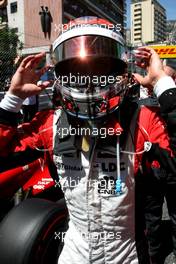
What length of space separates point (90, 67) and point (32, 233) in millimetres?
769

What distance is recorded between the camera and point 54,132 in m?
1.62

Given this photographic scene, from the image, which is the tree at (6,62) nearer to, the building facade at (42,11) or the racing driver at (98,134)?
the racing driver at (98,134)

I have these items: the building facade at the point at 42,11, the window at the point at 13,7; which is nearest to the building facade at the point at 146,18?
the building facade at the point at 42,11

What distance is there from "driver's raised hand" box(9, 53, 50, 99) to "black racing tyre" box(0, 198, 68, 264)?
21.4 inches

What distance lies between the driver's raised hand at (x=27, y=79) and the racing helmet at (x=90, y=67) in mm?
87

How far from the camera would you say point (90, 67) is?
1.61 m

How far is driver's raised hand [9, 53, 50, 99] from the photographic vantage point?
1572 millimetres

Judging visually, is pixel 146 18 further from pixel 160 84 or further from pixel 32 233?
pixel 32 233

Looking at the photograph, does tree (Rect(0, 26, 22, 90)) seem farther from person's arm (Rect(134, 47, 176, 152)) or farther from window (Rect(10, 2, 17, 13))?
window (Rect(10, 2, 17, 13))

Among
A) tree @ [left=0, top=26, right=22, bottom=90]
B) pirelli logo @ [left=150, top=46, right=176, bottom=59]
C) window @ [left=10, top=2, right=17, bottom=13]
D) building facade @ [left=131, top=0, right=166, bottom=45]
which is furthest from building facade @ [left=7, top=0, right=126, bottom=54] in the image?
pirelli logo @ [left=150, top=46, right=176, bottom=59]

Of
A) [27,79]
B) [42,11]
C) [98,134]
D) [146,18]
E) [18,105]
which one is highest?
[42,11]

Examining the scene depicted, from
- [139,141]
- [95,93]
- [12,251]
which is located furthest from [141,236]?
[95,93]

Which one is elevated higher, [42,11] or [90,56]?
[42,11]

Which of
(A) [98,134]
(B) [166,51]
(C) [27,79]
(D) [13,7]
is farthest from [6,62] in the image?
(D) [13,7]
